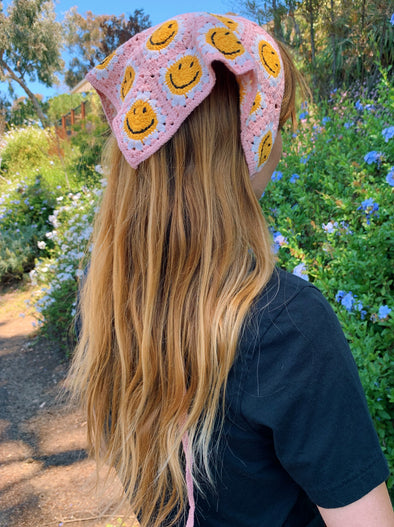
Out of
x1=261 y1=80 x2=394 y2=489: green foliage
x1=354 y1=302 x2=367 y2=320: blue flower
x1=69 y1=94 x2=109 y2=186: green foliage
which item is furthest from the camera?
x1=69 y1=94 x2=109 y2=186: green foliage

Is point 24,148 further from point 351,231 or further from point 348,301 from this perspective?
point 348,301

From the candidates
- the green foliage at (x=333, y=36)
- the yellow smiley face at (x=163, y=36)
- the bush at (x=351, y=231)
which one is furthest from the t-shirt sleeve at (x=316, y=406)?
the green foliage at (x=333, y=36)

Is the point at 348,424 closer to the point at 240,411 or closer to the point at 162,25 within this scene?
the point at 240,411

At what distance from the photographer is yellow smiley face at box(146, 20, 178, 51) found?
33.1 inches

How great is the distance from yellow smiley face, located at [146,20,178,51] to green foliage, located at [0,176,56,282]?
5.95 m

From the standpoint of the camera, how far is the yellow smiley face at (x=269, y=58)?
88 cm

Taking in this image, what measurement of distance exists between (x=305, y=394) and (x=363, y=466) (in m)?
0.16

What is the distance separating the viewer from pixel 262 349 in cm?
74

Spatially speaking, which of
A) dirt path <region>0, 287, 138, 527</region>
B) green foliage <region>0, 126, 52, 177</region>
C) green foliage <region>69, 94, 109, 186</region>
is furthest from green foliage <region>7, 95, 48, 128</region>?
dirt path <region>0, 287, 138, 527</region>

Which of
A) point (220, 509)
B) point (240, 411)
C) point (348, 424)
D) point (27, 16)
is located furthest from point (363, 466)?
point (27, 16)

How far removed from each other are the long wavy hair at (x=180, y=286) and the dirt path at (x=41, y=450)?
0.90 m

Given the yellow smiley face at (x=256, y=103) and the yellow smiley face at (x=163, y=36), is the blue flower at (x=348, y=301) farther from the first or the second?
the yellow smiley face at (x=163, y=36)

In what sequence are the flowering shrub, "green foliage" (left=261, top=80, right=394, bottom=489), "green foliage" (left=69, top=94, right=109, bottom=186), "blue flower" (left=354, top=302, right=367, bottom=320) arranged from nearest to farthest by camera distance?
"green foliage" (left=261, top=80, right=394, bottom=489) < "blue flower" (left=354, top=302, right=367, bottom=320) < the flowering shrub < "green foliage" (left=69, top=94, right=109, bottom=186)

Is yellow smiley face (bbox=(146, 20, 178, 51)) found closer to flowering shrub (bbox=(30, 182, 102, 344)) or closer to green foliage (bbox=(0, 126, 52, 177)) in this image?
flowering shrub (bbox=(30, 182, 102, 344))
